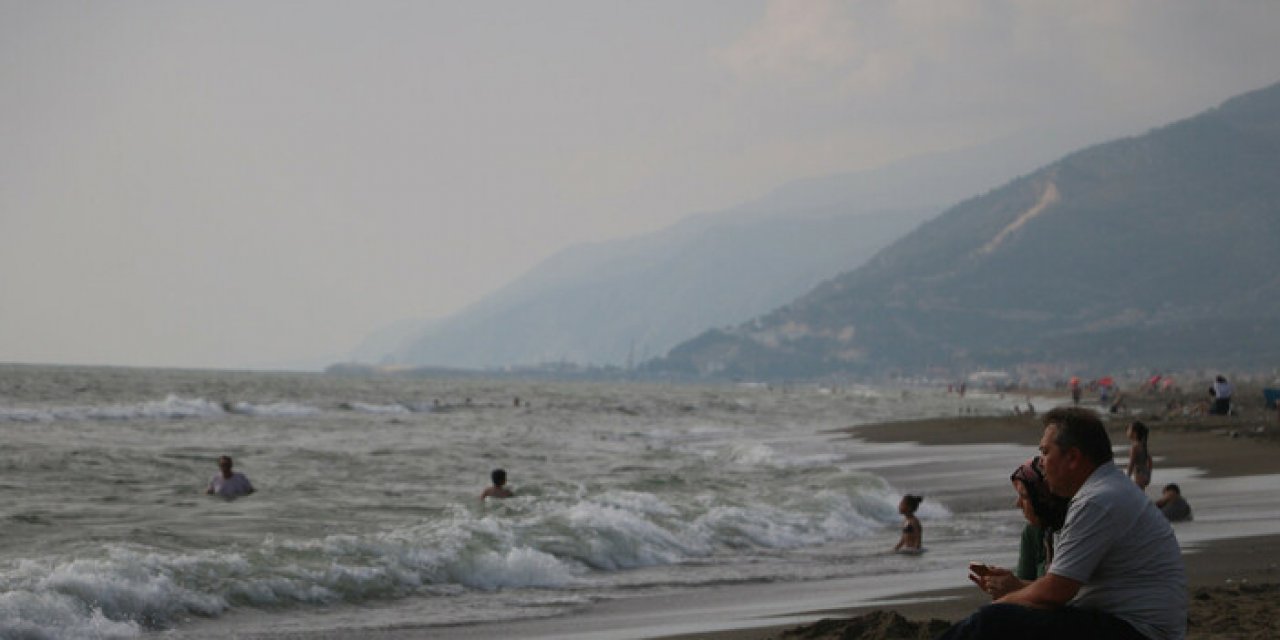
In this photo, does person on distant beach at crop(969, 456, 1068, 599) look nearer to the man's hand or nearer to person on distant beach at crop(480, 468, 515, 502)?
the man's hand

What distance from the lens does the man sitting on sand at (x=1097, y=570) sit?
5320 mm

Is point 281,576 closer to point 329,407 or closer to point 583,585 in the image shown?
point 583,585

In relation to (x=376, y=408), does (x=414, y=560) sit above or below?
below

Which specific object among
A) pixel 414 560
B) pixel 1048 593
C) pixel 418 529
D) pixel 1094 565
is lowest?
pixel 414 560

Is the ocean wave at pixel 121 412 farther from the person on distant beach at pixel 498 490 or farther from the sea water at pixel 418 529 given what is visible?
the person on distant beach at pixel 498 490

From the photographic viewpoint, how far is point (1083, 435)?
551 cm

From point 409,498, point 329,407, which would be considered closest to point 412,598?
point 409,498

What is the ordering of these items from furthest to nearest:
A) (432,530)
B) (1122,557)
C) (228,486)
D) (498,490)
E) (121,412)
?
(121,412) → (228,486) → (498,490) → (432,530) → (1122,557)

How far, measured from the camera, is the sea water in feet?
40.5

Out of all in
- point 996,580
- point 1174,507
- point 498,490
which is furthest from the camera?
point 498,490

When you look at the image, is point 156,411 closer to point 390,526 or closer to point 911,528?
point 390,526

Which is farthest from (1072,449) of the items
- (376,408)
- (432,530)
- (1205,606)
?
(376,408)

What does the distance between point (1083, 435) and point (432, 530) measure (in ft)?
38.7

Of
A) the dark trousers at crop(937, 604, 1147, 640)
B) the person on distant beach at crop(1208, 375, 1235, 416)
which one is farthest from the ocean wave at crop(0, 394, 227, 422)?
the dark trousers at crop(937, 604, 1147, 640)
